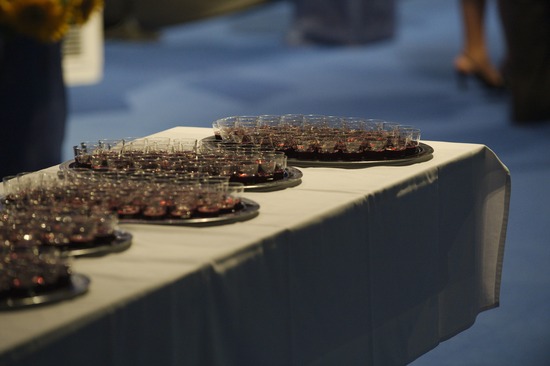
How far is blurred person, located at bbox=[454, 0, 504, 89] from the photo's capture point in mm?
7465

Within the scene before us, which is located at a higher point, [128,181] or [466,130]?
[128,181]

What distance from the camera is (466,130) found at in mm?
6598

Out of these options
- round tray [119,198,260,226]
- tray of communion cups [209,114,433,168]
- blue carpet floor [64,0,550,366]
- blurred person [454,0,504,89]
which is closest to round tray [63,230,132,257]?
round tray [119,198,260,226]

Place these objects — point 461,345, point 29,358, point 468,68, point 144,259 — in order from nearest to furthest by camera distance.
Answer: point 29,358 < point 144,259 < point 461,345 < point 468,68

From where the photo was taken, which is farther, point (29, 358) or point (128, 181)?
point (128, 181)

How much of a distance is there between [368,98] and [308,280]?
5814 millimetres

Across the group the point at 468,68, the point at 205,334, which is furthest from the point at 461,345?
the point at 468,68

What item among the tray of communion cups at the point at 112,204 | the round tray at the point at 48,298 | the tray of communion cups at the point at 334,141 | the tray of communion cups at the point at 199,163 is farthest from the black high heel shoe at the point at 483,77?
the round tray at the point at 48,298

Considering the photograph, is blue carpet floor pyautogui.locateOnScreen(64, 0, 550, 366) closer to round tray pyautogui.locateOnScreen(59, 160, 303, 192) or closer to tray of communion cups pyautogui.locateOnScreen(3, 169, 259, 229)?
round tray pyautogui.locateOnScreen(59, 160, 303, 192)

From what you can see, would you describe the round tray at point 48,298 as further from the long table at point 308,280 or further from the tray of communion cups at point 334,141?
the tray of communion cups at point 334,141

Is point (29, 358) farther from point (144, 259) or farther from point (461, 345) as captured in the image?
point (461, 345)

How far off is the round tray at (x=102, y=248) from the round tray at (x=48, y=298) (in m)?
0.16

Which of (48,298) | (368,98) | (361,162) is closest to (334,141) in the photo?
(361,162)

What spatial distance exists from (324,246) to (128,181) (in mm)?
403
